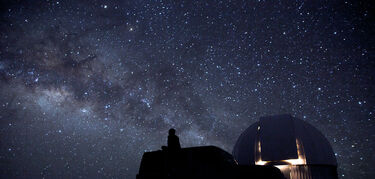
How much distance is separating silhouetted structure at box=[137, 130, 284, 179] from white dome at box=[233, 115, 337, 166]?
21.0ft

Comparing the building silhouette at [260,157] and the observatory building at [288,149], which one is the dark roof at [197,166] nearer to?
the building silhouette at [260,157]

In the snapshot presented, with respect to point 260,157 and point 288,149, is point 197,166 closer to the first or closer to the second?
point 260,157

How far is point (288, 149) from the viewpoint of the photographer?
10812 mm

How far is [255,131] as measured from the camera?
43.3 feet

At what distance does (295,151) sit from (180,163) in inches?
316

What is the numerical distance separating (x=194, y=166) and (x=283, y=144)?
25.3 feet

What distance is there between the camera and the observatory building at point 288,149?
1041 cm

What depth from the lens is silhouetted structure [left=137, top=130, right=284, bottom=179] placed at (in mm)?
5191

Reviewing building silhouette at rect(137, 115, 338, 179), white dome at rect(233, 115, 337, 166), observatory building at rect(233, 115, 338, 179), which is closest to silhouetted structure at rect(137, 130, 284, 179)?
building silhouette at rect(137, 115, 338, 179)

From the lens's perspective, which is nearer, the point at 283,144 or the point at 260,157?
the point at 283,144

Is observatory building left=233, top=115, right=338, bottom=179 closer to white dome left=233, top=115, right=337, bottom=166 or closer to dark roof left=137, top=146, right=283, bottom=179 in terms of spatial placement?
white dome left=233, top=115, right=337, bottom=166

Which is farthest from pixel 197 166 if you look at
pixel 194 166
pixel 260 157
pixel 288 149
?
pixel 288 149

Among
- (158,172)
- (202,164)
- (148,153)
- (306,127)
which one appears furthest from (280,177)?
(306,127)

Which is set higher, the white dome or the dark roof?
the white dome
